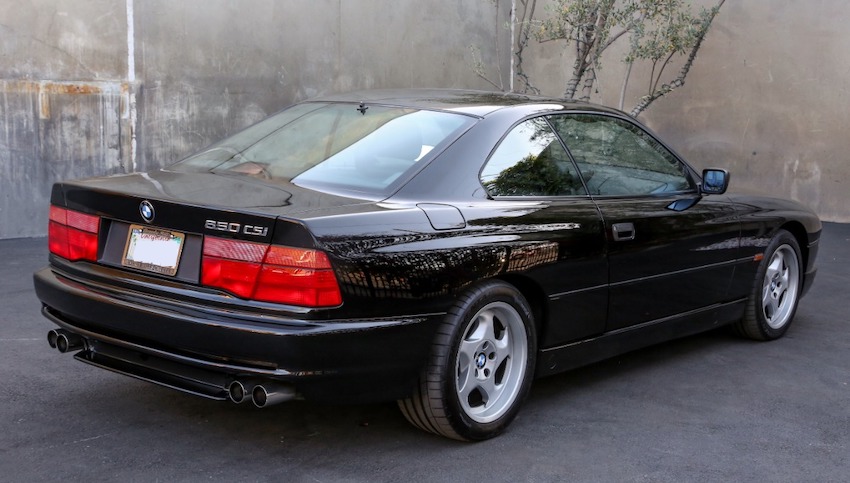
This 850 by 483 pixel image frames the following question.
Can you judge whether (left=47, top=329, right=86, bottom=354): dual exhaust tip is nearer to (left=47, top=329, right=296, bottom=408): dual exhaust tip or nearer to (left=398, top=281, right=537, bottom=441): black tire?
(left=47, top=329, right=296, bottom=408): dual exhaust tip

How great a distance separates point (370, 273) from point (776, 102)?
9.19 metres

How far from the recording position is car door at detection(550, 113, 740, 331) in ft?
15.7

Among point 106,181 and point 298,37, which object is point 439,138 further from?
point 298,37

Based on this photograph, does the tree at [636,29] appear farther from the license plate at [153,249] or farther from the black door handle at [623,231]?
the license plate at [153,249]

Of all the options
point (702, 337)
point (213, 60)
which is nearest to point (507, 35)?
point (213, 60)

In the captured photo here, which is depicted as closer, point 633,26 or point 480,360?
point 480,360

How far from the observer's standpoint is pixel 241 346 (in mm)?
3496

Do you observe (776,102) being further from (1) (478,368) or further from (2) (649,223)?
(1) (478,368)

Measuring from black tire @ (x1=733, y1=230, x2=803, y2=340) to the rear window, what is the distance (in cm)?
244

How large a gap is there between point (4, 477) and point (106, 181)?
1.21 m

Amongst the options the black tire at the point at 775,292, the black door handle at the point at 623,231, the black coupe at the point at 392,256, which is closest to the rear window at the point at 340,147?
the black coupe at the point at 392,256

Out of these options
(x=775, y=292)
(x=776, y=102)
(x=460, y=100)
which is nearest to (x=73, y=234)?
(x=460, y=100)

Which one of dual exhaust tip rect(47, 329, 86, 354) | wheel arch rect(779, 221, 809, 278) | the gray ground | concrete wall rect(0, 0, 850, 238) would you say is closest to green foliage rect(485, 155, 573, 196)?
the gray ground

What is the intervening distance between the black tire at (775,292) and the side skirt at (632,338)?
0.12 m
